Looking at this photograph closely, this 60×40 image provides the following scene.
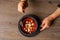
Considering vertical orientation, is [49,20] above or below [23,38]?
above

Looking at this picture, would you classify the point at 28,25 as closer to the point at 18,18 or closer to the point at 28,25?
the point at 28,25

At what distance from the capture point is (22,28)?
1.25 meters

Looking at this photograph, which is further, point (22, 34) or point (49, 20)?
point (22, 34)

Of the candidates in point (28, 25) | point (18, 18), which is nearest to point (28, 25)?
point (28, 25)

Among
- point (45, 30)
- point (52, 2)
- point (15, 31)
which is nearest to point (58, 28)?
point (45, 30)

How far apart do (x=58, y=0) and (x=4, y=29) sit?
53 cm

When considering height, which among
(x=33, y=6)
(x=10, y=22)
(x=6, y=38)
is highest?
(x=33, y=6)

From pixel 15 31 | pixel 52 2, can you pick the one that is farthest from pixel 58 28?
pixel 15 31

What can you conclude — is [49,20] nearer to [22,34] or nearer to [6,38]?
[22,34]

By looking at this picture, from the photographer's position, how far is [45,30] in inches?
49.1

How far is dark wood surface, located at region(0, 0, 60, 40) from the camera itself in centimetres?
125

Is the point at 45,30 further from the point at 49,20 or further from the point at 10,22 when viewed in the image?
the point at 10,22

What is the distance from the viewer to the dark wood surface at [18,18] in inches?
49.0

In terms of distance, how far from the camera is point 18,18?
1272mm
